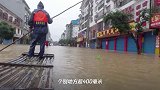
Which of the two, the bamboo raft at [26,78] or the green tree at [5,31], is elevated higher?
the green tree at [5,31]

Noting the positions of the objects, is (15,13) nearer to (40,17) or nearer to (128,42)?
(128,42)

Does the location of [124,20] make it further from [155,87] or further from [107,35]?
[155,87]

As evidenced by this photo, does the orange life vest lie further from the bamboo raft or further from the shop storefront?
the shop storefront

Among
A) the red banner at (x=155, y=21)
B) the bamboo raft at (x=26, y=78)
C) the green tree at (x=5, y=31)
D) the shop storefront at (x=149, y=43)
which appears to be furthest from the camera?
the green tree at (x=5, y=31)

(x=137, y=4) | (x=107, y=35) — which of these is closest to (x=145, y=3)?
(x=137, y=4)

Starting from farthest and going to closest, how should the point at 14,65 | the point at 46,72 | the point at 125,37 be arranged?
the point at 125,37, the point at 14,65, the point at 46,72

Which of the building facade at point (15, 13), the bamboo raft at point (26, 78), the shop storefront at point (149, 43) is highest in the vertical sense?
the building facade at point (15, 13)

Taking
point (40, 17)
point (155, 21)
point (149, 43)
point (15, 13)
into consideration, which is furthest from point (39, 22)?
point (15, 13)

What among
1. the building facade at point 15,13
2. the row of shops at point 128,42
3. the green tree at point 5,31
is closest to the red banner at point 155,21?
the row of shops at point 128,42

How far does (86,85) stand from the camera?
4.71 meters

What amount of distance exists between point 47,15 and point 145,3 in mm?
23157

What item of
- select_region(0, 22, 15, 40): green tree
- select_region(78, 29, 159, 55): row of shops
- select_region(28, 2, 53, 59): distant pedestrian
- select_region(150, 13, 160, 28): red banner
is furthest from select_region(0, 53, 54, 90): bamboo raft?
select_region(0, 22, 15, 40): green tree

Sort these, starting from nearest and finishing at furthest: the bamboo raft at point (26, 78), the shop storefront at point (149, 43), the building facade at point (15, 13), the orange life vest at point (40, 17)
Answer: the bamboo raft at point (26, 78) → the orange life vest at point (40, 17) → the shop storefront at point (149, 43) → the building facade at point (15, 13)

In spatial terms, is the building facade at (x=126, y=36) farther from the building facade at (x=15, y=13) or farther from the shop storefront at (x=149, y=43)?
the building facade at (x=15, y=13)
